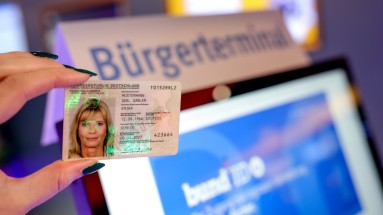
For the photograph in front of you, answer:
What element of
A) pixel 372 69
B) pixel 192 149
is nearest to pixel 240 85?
pixel 192 149

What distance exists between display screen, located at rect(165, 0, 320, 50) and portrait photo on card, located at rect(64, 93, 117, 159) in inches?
106

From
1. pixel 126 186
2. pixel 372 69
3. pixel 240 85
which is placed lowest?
pixel 126 186

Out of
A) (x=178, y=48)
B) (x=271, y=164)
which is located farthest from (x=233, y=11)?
(x=271, y=164)

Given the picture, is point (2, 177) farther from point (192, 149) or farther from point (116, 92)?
point (192, 149)

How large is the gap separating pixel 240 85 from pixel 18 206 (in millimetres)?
376

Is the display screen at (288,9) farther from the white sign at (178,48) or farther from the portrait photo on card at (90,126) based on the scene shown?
the portrait photo on card at (90,126)

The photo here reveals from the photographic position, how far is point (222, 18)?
1071 mm

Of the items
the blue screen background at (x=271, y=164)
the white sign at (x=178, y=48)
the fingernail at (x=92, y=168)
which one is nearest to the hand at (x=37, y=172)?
the fingernail at (x=92, y=168)

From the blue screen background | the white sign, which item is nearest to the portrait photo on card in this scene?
the blue screen background

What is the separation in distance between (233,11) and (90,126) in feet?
8.28

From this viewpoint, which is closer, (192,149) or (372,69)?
(192,149)

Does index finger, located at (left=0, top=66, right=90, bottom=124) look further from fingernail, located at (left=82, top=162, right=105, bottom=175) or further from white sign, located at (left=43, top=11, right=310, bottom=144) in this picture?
white sign, located at (left=43, top=11, right=310, bottom=144)

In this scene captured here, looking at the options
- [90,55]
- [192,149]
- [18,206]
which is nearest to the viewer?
[18,206]

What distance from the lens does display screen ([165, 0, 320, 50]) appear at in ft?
10.2
